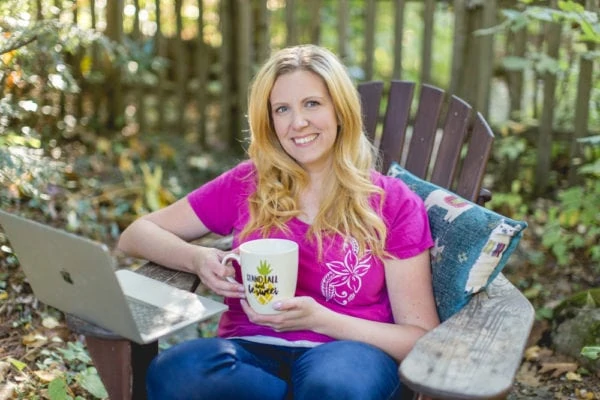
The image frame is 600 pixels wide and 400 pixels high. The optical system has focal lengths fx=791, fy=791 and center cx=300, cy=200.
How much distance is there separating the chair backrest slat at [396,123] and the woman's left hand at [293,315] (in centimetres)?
104

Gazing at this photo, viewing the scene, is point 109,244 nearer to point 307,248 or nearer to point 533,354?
point 307,248

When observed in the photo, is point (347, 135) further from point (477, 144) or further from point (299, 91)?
point (477, 144)

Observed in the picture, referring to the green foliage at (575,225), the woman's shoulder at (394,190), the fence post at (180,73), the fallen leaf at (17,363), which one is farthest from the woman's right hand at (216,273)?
the fence post at (180,73)

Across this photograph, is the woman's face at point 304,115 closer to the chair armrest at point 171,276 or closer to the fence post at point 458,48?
the chair armrest at point 171,276

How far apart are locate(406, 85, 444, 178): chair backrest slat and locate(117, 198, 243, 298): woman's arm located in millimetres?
908

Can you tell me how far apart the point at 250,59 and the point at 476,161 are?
9.21ft

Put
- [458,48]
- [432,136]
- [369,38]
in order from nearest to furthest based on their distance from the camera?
[432,136]
[458,48]
[369,38]

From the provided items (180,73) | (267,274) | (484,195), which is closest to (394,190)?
(484,195)

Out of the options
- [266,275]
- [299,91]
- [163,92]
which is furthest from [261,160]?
[163,92]

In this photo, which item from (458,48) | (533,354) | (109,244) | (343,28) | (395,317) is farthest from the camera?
(343,28)

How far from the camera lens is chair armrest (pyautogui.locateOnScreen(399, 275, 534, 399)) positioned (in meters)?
1.61

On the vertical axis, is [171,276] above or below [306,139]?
below

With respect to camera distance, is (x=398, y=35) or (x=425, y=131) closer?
(x=425, y=131)

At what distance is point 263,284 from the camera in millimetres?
1942
